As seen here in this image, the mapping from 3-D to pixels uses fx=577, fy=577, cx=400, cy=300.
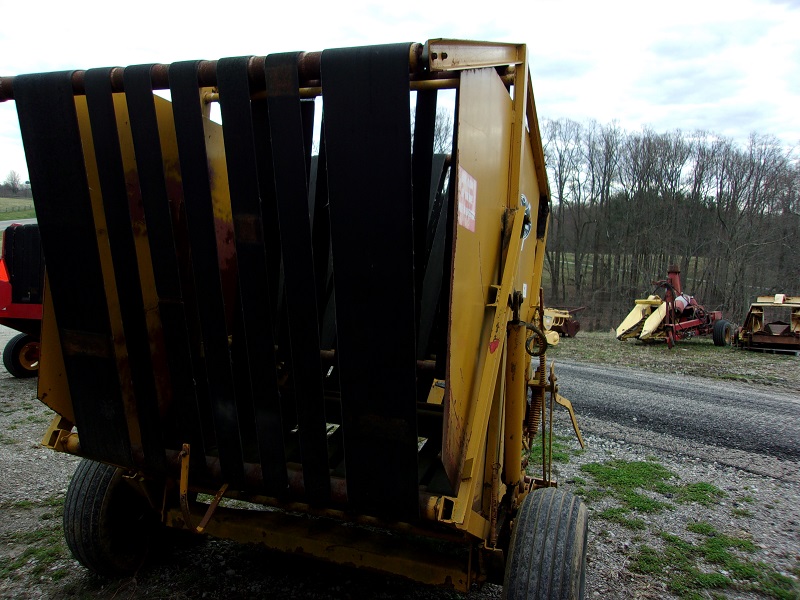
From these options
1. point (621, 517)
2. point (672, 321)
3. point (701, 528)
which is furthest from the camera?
point (672, 321)

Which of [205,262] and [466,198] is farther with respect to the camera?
[205,262]

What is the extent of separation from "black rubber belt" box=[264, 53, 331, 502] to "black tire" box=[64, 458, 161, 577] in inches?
57.2

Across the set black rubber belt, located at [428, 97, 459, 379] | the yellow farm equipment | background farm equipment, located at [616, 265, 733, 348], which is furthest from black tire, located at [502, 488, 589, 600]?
background farm equipment, located at [616, 265, 733, 348]

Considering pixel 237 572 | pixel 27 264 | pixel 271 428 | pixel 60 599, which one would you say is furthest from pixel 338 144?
pixel 27 264

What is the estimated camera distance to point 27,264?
9.62m

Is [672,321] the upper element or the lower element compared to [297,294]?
lower

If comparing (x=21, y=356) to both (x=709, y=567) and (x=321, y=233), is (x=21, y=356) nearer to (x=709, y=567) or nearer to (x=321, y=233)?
(x=321, y=233)

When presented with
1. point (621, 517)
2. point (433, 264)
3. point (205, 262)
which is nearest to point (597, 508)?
point (621, 517)

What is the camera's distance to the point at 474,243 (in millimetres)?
2256

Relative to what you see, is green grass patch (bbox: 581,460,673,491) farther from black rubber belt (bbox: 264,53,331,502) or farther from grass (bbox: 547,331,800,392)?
grass (bbox: 547,331,800,392)

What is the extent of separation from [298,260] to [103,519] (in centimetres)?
217

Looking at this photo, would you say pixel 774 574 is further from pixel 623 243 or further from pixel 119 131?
pixel 623 243

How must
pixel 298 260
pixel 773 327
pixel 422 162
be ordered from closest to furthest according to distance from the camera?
1. pixel 298 260
2. pixel 422 162
3. pixel 773 327

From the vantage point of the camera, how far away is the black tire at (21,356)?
395 inches
